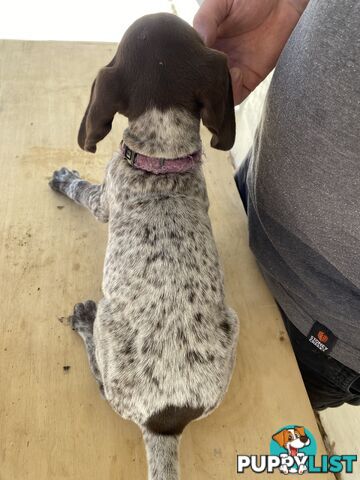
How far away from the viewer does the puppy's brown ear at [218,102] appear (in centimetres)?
153

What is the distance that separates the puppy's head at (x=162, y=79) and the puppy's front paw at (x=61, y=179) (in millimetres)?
469

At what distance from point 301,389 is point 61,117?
1718 millimetres

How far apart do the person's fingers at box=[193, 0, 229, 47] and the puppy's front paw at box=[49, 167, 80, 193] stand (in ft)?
2.69

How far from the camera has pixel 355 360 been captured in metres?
1.62

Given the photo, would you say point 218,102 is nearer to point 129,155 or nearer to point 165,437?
point 129,155

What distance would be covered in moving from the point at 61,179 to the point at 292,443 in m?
1.41

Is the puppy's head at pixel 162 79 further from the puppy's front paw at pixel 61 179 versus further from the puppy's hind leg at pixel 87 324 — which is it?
the puppy's hind leg at pixel 87 324

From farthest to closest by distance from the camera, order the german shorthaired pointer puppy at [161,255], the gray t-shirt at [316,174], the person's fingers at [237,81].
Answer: the person's fingers at [237,81], the german shorthaired pointer puppy at [161,255], the gray t-shirt at [316,174]

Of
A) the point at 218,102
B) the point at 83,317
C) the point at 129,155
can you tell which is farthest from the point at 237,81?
the point at 83,317

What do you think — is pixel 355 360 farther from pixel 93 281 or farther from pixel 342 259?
pixel 93 281

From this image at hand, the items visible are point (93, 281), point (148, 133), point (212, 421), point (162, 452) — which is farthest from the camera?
point (93, 281)

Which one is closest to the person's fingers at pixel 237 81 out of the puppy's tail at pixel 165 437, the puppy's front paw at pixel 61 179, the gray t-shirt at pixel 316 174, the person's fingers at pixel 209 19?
the person's fingers at pixel 209 19

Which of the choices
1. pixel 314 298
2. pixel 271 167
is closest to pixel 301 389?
pixel 314 298

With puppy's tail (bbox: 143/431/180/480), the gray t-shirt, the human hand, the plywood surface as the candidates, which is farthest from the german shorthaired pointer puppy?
the human hand
